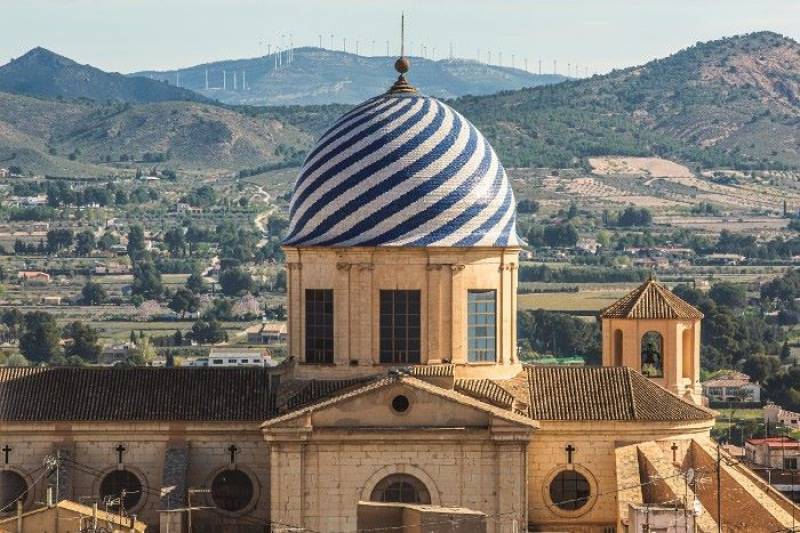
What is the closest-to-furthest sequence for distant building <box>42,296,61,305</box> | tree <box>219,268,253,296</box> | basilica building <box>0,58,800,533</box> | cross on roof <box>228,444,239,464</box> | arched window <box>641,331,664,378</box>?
1. basilica building <box>0,58,800,533</box>
2. cross on roof <box>228,444,239,464</box>
3. arched window <box>641,331,664,378</box>
4. distant building <box>42,296,61,305</box>
5. tree <box>219,268,253,296</box>

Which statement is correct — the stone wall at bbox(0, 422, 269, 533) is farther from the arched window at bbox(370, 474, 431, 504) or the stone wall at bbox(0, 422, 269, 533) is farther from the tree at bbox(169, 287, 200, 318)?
the tree at bbox(169, 287, 200, 318)

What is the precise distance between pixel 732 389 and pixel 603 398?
53.7 meters

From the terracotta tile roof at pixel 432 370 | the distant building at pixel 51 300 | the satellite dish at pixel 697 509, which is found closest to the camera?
the satellite dish at pixel 697 509

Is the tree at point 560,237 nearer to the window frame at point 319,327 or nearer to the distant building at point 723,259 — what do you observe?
the distant building at point 723,259

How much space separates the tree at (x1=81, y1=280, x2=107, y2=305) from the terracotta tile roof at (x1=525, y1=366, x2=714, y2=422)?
109 metres

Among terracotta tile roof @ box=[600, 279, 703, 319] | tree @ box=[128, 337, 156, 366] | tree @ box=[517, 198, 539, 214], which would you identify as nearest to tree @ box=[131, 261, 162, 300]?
tree @ box=[128, 337, 156, 366]

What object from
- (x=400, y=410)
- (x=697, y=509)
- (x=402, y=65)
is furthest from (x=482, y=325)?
(x=697, y=509)

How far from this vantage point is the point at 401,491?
40656 mm

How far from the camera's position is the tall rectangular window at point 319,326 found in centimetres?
4247

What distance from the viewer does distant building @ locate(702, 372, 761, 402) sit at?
94375 millimetres

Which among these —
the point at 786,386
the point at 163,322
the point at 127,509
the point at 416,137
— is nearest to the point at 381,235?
the point at 416,137

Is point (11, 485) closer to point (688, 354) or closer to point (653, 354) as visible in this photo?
point (653, 354)

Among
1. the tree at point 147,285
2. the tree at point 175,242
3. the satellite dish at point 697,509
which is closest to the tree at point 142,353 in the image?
the tree at point 147,285

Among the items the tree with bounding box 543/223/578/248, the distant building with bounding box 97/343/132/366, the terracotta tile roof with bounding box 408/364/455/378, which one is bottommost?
the distant building with bounding box 97/343/132/366
